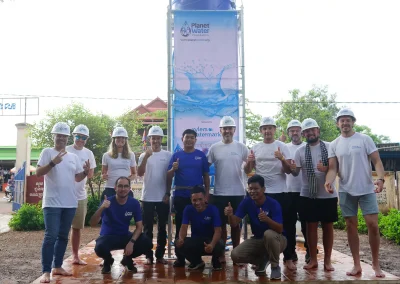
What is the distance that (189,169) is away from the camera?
5.51 metres

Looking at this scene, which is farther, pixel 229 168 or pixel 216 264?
pixel 229 168

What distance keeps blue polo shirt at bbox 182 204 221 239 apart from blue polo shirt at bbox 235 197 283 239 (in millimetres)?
317

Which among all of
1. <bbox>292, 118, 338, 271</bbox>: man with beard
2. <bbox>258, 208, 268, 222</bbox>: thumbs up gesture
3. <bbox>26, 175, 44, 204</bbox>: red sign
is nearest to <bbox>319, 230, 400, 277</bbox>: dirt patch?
<bbox>292, 118, 338, 271</bbox>: man with beard

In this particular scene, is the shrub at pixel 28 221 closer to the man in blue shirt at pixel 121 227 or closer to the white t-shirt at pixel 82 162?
the white t-shirt at pixel 82 162

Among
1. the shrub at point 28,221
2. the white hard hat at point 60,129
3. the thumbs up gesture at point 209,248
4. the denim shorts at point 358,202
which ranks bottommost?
the shrub at point 28,221

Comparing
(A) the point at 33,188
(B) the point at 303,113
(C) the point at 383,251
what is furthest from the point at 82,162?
(B) the point at 303,113

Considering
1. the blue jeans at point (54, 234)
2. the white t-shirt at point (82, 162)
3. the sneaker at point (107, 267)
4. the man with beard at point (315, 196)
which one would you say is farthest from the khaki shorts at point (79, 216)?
the man with beard at point (315, 196)

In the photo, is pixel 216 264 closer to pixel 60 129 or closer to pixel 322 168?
pixel 322 168

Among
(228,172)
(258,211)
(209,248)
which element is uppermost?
(228,172)

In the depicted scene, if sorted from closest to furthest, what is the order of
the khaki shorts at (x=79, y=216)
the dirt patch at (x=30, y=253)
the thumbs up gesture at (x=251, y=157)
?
1. the thumbs up gesture at (x=251, y=157)
2. the khaki shorts at (x=79, y=216)
3. the dirt patch at (x=30, y=253)

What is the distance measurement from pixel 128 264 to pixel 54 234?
960mm

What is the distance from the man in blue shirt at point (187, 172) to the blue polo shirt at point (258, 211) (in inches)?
22.5

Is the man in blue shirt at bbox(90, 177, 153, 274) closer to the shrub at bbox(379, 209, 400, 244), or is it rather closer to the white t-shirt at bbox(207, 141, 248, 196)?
the white t-shirt at bbox(207, 141, 248, 196)

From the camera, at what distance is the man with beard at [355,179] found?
4816 millimetres
